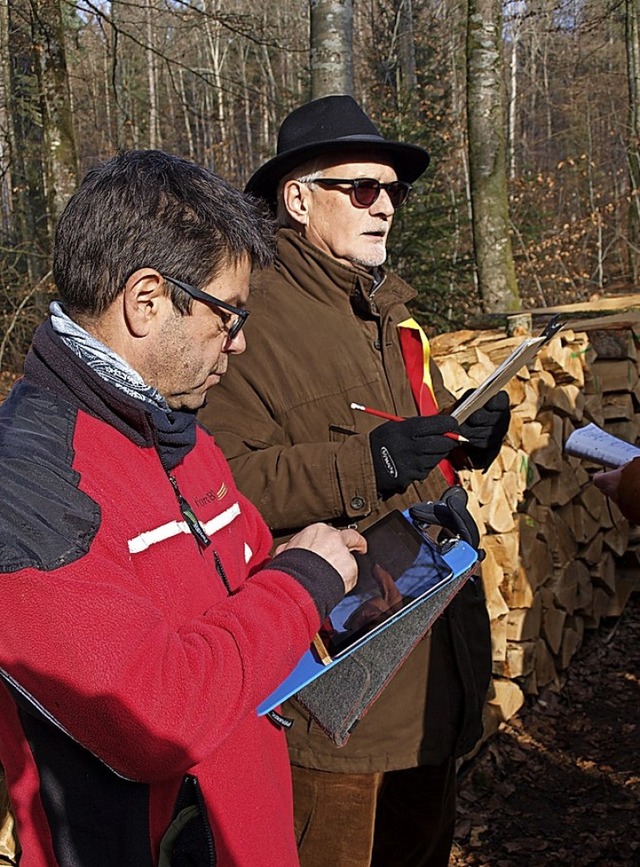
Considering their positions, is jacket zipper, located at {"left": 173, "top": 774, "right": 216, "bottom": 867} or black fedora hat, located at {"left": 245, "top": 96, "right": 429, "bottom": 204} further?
black fedora hat, located at {"left": 245, "top": 96, "right": 429, "bottom": 204}

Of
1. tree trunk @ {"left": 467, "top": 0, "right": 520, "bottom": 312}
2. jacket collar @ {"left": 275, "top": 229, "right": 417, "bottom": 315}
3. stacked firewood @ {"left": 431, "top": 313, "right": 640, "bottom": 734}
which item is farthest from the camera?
tree trunk @ {"left": 467, "top": 0, "right": 520, "bottom": 312}

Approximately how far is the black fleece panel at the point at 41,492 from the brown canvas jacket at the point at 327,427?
102 centimetres

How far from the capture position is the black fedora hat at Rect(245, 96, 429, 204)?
2699mm

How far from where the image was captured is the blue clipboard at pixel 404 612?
1628 millimetres

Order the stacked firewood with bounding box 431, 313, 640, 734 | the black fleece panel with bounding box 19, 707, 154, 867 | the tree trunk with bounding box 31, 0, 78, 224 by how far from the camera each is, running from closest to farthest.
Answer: the black fleece panel with bounding box 19, 707, 154, 867 < the stacked firewood with bounding box 431, 313, 640, 734 < the tree trunk with bounding box 31, 0, 78, 224

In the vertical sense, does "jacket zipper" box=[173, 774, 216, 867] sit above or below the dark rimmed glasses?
below

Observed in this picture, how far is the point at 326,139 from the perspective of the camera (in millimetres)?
2686

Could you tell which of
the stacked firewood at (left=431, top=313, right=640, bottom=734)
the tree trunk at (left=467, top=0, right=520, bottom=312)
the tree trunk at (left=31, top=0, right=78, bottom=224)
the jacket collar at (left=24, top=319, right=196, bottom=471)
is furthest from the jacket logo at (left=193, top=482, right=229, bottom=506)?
the tree trunk at (left=467, top=0, right=520, bottom=312)

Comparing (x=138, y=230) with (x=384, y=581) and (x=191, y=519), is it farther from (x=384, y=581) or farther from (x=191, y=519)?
(x=384, y=581)

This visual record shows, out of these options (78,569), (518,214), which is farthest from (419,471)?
(518,214)

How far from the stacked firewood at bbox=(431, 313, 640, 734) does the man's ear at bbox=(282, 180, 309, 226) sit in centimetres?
158

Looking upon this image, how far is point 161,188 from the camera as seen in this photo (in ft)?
5.11

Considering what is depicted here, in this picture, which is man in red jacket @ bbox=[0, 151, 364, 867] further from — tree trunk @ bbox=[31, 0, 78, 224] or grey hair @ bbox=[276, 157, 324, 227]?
tree trunk @ bbox=[31, 0, 78, 224]

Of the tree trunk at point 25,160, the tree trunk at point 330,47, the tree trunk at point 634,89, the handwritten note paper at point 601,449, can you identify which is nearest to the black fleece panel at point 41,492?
the handwritten note paper at point 601,449
